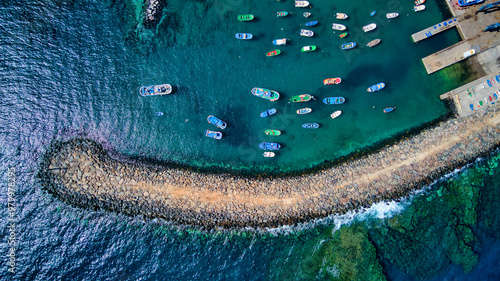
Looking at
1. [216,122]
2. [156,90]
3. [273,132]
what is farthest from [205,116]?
[273,132]

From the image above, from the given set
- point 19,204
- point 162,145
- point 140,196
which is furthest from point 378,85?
point 19,204

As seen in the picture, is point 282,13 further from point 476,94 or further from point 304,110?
point 476,94

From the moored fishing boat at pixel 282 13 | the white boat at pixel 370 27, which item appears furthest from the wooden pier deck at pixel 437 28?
the moored fishing boat at pixel 282 13

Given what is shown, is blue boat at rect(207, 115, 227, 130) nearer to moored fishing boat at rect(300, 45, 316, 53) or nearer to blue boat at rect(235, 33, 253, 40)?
blue boat at rect(235, 33, 253, 40)

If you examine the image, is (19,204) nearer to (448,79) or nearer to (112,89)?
(112,89)

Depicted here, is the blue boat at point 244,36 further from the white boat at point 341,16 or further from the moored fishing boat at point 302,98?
the white boat at point 341,16
